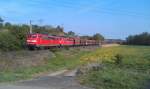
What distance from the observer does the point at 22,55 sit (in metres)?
40.7

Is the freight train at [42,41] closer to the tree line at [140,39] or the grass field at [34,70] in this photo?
the grass field at [34,70]

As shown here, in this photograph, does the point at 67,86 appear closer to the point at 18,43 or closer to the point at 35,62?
the point at 35,62

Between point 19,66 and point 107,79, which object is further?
point 19,66

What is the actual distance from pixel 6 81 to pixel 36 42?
31.4 metres

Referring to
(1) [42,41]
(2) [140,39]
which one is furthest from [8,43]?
(2) [140,39]

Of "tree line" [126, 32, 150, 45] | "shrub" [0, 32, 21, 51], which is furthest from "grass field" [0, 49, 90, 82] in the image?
"tree line" [126, 32, 150, 45]

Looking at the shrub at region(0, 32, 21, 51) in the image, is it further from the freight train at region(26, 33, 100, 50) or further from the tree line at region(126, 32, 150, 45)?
the tree line at region(126, 32, 150, 45)

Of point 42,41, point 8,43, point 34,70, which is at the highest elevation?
point 42,41

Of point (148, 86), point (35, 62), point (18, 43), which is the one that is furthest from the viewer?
point (18, 43)

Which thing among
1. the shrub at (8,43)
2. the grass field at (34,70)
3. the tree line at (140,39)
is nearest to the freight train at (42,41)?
the shrub at (8,43)

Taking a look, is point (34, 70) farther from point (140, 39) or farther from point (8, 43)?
point (140, 39)

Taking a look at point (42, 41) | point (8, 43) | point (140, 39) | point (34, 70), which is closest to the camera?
Answer: point (34, 70)

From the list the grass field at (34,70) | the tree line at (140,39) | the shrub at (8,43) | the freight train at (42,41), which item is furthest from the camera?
the tree line at (140,39)

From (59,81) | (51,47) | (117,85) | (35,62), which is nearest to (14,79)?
(59,81)
